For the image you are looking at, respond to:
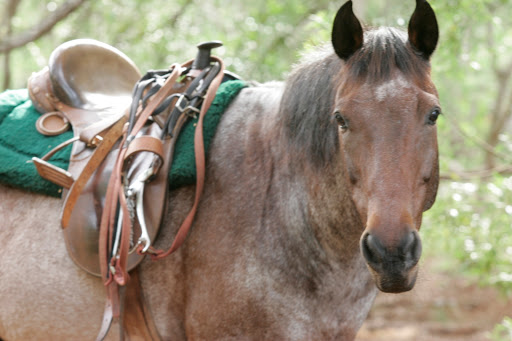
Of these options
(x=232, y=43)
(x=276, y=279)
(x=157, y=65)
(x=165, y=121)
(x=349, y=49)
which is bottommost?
(x=157, y=65)

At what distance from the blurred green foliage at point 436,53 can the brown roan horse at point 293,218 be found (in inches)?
24.2

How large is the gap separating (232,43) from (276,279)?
3405 mm

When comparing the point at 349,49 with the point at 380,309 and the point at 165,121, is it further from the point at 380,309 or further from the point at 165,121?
the point at 380,309

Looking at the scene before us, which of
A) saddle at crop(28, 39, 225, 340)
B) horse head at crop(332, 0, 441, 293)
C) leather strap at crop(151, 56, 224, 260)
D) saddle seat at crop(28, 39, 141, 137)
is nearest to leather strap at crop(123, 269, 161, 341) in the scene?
saddle at crop(28, 39, 225, 340)

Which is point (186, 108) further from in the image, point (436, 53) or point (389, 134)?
point (436, 53)

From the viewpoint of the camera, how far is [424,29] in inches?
70.3

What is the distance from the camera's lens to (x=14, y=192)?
244 centimetres

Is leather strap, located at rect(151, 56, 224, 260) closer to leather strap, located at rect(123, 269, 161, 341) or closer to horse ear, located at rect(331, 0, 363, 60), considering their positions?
leather strap, located at rect(123, 269, 161, 341)

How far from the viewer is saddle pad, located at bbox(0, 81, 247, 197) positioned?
84.7 inches

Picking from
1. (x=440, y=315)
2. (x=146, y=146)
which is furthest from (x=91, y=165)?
A: (x=440, y=315)

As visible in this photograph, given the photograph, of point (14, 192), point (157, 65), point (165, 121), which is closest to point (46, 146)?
point (14, 192)

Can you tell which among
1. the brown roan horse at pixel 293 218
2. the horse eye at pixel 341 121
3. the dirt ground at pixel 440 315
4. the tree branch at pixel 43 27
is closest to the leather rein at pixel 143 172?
the brown roan horse at pixel 293 218

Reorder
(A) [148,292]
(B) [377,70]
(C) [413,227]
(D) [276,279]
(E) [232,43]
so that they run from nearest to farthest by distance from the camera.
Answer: (C) [413,227]
(B) [377,70]
(D) [276,279]
(A) [148,292]
(E) [232,43]

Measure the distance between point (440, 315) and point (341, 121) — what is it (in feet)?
20.2
